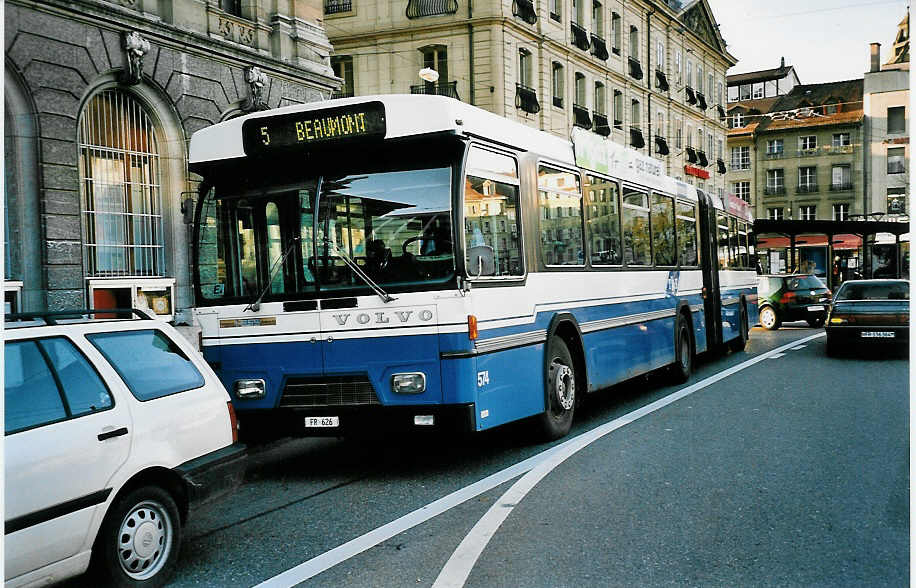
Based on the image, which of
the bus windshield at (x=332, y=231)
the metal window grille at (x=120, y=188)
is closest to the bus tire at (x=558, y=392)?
the bus windshield at (x=332, y=231)

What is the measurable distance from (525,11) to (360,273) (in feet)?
106

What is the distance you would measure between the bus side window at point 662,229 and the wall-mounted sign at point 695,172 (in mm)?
40578

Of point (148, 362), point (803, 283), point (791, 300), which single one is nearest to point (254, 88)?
point (148, 362)

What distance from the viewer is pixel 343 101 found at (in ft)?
26.1

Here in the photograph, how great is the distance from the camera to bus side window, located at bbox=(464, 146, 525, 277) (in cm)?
772

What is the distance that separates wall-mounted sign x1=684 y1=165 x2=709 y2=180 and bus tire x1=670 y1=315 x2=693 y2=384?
4039 cm

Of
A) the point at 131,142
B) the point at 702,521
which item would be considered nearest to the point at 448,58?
the point at 131,142

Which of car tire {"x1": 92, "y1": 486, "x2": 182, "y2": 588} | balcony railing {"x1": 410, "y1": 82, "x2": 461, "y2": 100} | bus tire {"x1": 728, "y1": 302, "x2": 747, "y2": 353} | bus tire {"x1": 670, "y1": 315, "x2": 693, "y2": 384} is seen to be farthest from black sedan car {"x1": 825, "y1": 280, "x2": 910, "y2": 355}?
balcony railing {"x1": 410, "y1": 82, "x2": 461, "y2": 100}

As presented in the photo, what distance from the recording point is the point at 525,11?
37844 millimetres

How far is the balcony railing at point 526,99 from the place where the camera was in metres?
37.2

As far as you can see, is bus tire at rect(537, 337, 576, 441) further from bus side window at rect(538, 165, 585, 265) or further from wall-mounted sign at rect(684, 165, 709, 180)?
wall-mounted sign at rect(684, 165, 709, 180)

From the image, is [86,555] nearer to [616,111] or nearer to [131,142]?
[131,142]

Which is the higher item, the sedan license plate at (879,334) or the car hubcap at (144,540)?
the car hubcap at (144,540)

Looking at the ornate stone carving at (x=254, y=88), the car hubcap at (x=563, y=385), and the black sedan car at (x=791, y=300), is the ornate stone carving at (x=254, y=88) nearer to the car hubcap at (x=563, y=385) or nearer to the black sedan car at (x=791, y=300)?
the car hubcap at (x=563, y=385)
